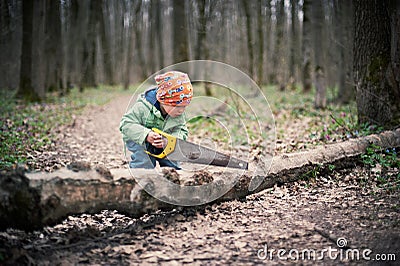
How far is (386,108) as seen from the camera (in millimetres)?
6309

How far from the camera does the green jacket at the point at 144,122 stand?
3855mm

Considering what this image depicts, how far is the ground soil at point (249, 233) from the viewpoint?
2953 millimetres

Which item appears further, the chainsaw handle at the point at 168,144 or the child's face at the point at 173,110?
the child's face at the point at 173,110

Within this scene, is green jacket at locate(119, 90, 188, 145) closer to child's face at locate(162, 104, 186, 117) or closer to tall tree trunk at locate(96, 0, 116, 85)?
child's face at locate(162, 104, 186, 117)

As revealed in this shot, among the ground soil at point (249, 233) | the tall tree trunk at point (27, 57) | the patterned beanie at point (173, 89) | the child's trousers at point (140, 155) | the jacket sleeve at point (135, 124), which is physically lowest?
the ground soil at point (249, 233)

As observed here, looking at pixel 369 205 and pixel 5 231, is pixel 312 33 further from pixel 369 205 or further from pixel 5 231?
pixel 5 231

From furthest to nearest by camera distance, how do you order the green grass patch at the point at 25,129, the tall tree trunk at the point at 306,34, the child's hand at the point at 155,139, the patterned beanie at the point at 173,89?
Result: the tall tree trunk at the point at 306,34, the green grass patch at the point at 25,129, the patterned beanie at the point at 173,89, the child's hand at the point at 155,139

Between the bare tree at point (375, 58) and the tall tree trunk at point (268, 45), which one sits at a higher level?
the tall tree trunk at point (268, 45)

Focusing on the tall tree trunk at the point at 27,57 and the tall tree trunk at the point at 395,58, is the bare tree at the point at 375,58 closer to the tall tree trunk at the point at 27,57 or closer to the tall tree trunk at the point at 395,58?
the tall tree trunk at the point at 395,58

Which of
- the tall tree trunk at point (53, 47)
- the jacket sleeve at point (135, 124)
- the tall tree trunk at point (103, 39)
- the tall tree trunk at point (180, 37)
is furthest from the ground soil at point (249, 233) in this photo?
the tall tree trunk at point (103, 39)

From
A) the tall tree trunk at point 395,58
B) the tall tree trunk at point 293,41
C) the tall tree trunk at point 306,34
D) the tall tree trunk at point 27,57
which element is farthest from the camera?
the tall tree trunk at point 293,41

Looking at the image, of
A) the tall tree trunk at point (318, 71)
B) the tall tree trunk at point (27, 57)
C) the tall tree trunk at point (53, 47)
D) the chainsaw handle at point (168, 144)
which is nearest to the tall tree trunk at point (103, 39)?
the tall tree trunk at point (53, 47)

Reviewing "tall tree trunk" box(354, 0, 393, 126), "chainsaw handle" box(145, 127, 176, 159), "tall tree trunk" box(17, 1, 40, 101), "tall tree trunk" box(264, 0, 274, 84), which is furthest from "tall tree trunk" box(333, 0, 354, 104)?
"tall tree trunk" box(264, 0, 274, 84)

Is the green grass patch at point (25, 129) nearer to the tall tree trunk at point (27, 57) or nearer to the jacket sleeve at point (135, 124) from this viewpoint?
the tall tree trunk at point (27, 57)
